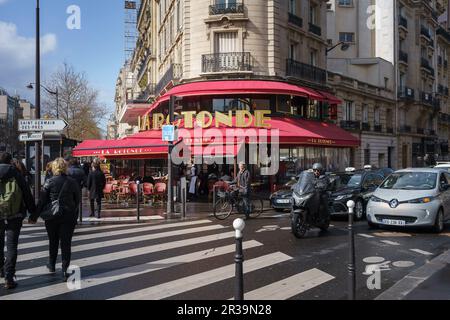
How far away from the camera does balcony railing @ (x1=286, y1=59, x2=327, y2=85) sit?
23.9 meters

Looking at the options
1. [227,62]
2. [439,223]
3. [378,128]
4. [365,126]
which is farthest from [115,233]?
[378,128]

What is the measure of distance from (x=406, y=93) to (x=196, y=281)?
39267mm

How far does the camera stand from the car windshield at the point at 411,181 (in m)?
10.9

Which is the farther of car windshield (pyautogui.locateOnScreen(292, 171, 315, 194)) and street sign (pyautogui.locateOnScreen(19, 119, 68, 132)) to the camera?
street sign (pyautogui.locateOnScreen(19, 119, 68, 132))

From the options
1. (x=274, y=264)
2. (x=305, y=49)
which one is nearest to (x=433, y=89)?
(x=305, y=49)

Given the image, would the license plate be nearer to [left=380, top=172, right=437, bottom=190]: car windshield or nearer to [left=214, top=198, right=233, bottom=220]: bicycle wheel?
[left=380, top=172, right=437, bottom=190]: car windshield

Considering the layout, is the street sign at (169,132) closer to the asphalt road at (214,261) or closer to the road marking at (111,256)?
the asphalt road at (214,261)

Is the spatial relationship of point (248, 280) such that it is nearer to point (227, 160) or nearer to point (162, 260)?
point (162, 260)

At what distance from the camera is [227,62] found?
885 inches

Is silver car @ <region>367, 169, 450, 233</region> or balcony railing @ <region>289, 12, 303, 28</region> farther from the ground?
balcony railing @ <region>289, 12, 303, 28</region>

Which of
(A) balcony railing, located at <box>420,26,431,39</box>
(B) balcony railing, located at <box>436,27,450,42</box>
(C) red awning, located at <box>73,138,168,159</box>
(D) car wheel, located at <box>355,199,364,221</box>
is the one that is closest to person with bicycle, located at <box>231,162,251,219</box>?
(D) car wheel, located at <box>355,199,364,221</box>

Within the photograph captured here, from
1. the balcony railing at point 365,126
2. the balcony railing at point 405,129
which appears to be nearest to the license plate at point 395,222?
the balcony railing at point 365,126

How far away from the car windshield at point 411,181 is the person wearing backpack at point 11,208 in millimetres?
8216

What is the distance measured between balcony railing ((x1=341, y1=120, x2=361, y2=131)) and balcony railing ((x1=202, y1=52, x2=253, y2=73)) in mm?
12149
